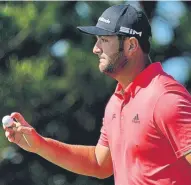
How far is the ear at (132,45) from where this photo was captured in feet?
12.9

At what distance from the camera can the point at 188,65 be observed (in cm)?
821

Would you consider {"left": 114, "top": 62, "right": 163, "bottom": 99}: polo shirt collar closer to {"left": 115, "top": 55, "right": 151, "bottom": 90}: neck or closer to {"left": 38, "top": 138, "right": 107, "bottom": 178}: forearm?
{"left": 115, "top": 55, "right": 151, "bottom": 90}: neck

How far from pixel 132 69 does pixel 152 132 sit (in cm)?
37

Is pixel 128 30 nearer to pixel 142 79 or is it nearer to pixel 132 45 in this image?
pixel 132 45

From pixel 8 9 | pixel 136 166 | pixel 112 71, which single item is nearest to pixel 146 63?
pixel 112 71

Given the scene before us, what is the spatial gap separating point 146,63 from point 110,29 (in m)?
0.22

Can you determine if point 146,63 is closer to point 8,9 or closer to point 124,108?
point 124,108

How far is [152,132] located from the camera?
3.70m

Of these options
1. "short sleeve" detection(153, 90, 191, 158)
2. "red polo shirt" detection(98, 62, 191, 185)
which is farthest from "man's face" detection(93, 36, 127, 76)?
"short sleeve" detection(153, 90, 191, 158)

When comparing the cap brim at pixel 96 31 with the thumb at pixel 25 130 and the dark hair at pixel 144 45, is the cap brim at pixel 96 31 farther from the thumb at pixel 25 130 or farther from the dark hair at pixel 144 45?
the thumb at pixel 25 130

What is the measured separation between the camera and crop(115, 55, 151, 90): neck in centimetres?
393

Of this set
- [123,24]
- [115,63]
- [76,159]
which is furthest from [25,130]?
[123,24]

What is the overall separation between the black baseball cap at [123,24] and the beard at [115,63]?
0.32 feet

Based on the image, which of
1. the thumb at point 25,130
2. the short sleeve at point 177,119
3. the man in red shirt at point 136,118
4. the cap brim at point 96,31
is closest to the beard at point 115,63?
the man in red shirt at point 136,118
